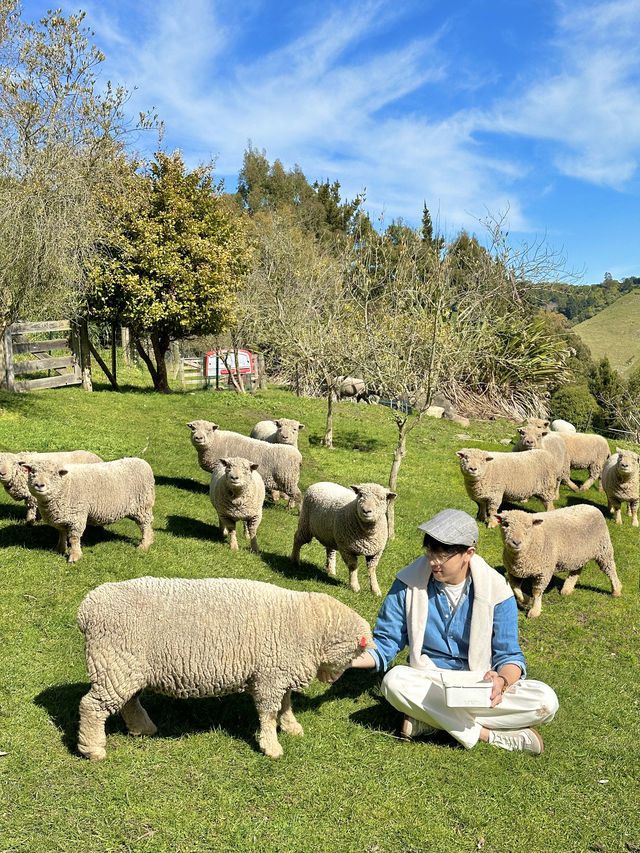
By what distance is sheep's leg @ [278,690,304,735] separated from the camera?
479cm

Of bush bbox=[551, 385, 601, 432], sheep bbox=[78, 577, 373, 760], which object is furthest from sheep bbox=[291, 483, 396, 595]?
bush bbox=[551, 385, 601, 432]

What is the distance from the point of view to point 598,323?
97.0 meters

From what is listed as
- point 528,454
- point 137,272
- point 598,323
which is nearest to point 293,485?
point 528,454

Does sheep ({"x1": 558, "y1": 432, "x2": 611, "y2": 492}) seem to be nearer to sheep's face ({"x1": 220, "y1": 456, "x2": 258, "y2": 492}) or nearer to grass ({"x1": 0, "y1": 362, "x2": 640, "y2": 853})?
grass ({"x1": 0, "y1": 362, "x2": 640, "y2": 853})

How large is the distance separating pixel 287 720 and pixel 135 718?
1.17 meters

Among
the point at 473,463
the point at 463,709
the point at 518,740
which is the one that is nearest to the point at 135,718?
the point at 463,709

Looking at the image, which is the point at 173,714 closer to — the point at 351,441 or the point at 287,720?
the point at 287,720

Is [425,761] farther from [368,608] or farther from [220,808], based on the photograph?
[368,608]

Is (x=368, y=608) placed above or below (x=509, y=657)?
below

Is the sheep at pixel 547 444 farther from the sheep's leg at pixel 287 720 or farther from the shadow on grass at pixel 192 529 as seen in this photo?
the sheep's leg at pixel 287 720

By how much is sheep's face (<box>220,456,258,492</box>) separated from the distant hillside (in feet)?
209

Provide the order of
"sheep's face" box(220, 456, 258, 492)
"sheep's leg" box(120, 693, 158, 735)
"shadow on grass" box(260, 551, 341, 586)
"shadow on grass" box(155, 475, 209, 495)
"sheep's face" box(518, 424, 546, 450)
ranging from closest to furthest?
1. "sheep's leg" box(120, 693, 158, 735)
2. "shadow on grass" box(260, 551, 341, 586)
3. "sheep's face" box(220, 456, 258, 492)
4. "shadow on grass" box(155, 475, 209, 495)
5. "sheep's face" box(518, 424, 546, 450)

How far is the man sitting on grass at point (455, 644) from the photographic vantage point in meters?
4.46

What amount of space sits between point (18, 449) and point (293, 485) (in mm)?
5120
